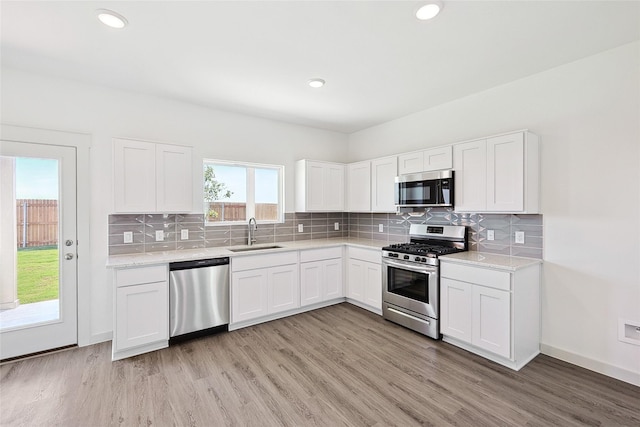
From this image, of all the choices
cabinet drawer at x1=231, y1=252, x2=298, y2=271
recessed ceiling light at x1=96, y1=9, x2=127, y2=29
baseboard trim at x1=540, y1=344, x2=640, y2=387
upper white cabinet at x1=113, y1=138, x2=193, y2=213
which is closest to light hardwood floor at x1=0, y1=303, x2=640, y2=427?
baseboard trim at x1=540, y1=344, x2=640, y2=387

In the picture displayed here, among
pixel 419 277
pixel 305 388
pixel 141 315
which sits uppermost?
pixel 419 277

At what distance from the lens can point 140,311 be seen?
2.84m

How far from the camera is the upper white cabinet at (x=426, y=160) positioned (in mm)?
3363

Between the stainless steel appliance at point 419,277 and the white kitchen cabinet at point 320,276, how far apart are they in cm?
78

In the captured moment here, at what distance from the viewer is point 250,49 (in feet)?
8.06

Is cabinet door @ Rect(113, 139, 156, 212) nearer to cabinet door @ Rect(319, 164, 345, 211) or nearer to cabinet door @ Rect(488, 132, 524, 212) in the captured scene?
cabinet door @ Rect(319, 164, 345, 211)

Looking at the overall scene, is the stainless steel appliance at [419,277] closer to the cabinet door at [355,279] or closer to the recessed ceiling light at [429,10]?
the cabinet door at [355,279]

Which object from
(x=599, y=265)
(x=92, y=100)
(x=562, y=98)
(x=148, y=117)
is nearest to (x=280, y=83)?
(x=148, y=117)

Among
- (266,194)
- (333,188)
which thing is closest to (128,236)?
(266,194)

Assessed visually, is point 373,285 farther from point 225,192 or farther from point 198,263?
point 225,192

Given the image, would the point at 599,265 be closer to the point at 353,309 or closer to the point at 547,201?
the point at 547,201

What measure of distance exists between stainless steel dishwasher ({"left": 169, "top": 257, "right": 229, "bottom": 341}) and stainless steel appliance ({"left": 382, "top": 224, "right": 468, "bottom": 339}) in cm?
195

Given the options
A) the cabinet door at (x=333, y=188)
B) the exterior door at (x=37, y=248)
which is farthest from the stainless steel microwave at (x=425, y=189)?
the exterior door at (x=37, y=248)

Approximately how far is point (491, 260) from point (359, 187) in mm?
2193
